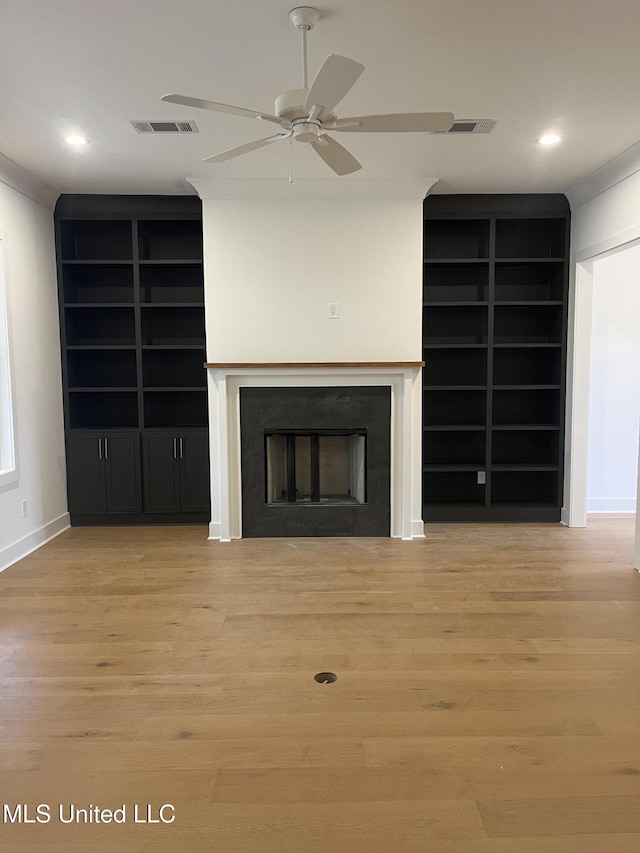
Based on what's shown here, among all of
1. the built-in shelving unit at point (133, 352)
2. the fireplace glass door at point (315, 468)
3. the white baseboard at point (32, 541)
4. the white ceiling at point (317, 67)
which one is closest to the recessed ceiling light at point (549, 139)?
the white ceiling at point (317, 67)

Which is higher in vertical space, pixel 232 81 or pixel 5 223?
pixel 232 81

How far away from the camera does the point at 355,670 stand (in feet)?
8.73

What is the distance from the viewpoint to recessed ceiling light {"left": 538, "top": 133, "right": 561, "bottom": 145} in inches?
144

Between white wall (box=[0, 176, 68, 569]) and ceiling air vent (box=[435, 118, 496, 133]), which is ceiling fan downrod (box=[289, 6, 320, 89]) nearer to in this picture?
ceiling air vent (box=[435, 118, 496, 133])

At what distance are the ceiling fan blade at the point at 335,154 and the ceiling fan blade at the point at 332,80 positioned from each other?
1.05ft

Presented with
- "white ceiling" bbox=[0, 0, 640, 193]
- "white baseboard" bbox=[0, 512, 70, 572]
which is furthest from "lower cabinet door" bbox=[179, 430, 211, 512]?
"white ceiling" bbox=[0, 0, 640, 193]

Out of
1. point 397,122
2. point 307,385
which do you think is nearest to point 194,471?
point 307,385

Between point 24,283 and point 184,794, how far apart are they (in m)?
3.90

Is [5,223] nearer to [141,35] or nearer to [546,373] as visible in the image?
[141,35]

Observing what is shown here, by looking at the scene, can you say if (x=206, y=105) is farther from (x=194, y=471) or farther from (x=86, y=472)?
(x=86, y=472)

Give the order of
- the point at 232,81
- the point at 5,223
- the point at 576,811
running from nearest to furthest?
the point at 576,811
the point at 232,81
the point at 5,223

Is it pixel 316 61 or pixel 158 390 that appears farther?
pixel 158 390

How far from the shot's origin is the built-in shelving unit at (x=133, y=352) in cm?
504

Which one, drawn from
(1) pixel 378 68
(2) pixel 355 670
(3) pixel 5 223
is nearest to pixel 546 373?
(1) pixel 378 68
